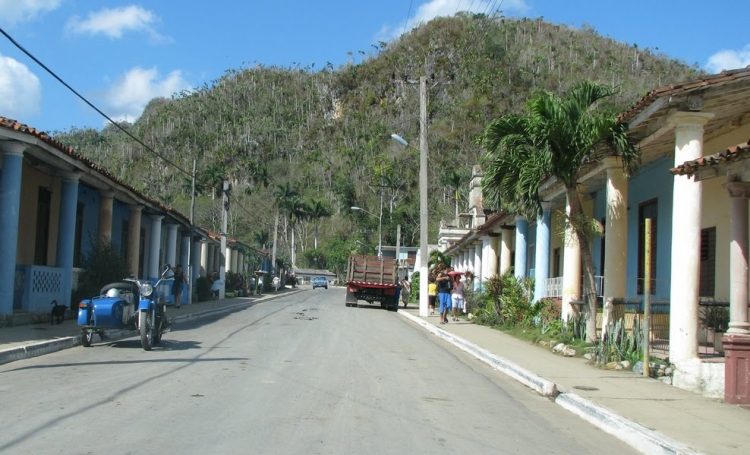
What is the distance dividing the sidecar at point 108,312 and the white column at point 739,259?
10387 millimetres

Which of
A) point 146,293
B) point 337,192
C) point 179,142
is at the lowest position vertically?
point 146,293

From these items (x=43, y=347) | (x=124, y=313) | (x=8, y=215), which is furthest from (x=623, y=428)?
(x=8, y=215)

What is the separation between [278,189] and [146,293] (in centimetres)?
10265

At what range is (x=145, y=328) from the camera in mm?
13836

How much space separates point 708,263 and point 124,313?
36.7ft

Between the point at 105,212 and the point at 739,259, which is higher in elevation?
the point at 105,212

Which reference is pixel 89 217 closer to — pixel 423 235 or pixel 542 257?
pixel 423 235

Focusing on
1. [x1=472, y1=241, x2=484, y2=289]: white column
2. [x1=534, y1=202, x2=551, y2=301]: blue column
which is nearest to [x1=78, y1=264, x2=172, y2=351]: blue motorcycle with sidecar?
[x1=534, y1=202, x2=551, y2=301]: blue column

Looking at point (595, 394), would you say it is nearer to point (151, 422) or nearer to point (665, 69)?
point (151, 422)

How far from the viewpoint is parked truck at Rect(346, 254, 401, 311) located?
3700 cm

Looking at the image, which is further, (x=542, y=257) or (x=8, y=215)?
(x=542, y=257)

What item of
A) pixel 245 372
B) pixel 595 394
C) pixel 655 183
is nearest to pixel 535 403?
pixel 595 394

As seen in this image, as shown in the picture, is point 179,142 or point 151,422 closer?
point 151,422

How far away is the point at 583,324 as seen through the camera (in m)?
16.5
